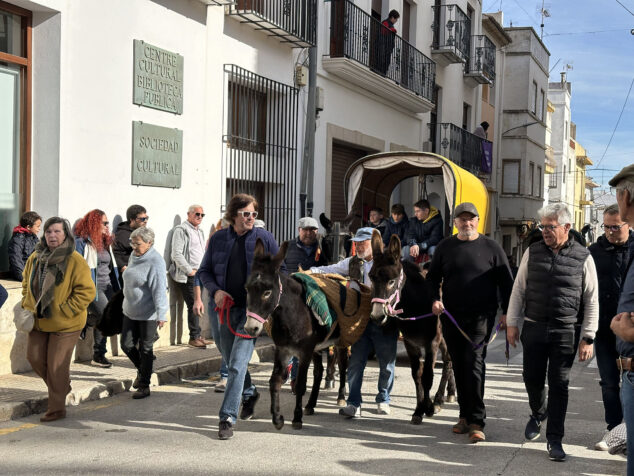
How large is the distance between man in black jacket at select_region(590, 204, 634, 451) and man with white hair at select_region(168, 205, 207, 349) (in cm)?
534

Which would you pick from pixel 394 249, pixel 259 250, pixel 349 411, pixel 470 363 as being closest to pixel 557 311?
pixel 470 363

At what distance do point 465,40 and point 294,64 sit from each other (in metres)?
→ 9.85

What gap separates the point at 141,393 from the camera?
7637 mm

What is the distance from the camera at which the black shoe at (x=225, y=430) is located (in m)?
6.07

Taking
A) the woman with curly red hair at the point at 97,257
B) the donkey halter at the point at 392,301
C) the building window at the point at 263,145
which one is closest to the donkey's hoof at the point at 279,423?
the donkey halter at the point at 392,301

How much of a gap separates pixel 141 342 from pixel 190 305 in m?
2.66

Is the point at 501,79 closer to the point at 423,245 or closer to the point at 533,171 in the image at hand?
the point at 533,171

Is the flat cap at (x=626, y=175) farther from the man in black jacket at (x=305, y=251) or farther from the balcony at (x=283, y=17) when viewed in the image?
the balcony at (x=283, y=17)

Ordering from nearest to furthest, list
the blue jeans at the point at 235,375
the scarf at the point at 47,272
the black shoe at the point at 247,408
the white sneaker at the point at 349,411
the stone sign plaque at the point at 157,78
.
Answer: the blue jeans at the point at 235,375
the scarf at the point at 47,272
the black shoe at the point at 247,408
the white sneaker at the point at 349,411
the stone sign plaque at the point at 157,78

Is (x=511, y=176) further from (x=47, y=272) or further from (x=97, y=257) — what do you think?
(x=47, y=272)

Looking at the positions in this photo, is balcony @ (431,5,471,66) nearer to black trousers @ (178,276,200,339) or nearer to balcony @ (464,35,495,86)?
balcony @ (464,35,495,86)

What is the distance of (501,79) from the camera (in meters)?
31.4

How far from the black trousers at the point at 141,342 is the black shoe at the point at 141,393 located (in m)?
0.04

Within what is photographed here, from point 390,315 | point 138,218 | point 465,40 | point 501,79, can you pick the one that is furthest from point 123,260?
point 501,79
